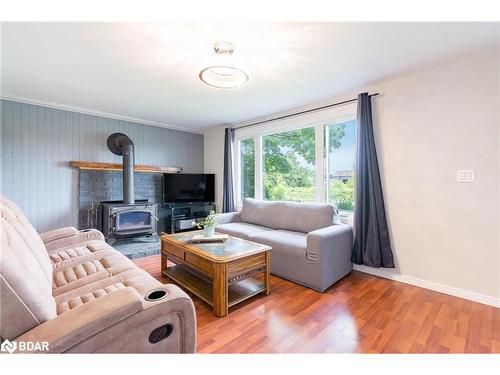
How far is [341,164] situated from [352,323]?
2015mm

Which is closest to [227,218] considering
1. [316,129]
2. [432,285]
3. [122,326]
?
[316,129]

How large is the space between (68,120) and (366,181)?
437 cm

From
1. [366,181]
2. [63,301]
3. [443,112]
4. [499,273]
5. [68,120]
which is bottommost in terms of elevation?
[499,273]

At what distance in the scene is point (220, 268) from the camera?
1936 mm

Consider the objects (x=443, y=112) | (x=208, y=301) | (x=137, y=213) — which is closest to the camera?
(x=208, y=301)

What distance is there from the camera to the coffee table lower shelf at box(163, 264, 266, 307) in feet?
6.88

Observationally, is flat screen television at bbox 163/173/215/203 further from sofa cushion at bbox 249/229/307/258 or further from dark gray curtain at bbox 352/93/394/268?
dark gray curtain at bbox 352/93/394/268

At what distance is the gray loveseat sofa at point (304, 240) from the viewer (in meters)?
2.33

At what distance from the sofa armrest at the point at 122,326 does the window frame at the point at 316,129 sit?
270 centimetres

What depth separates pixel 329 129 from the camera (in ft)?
11.0

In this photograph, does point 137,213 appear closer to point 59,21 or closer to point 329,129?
point 59,21

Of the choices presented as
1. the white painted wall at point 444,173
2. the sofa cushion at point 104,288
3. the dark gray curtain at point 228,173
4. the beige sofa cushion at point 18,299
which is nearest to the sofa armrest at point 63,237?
the sofa cushion at point 104,288
